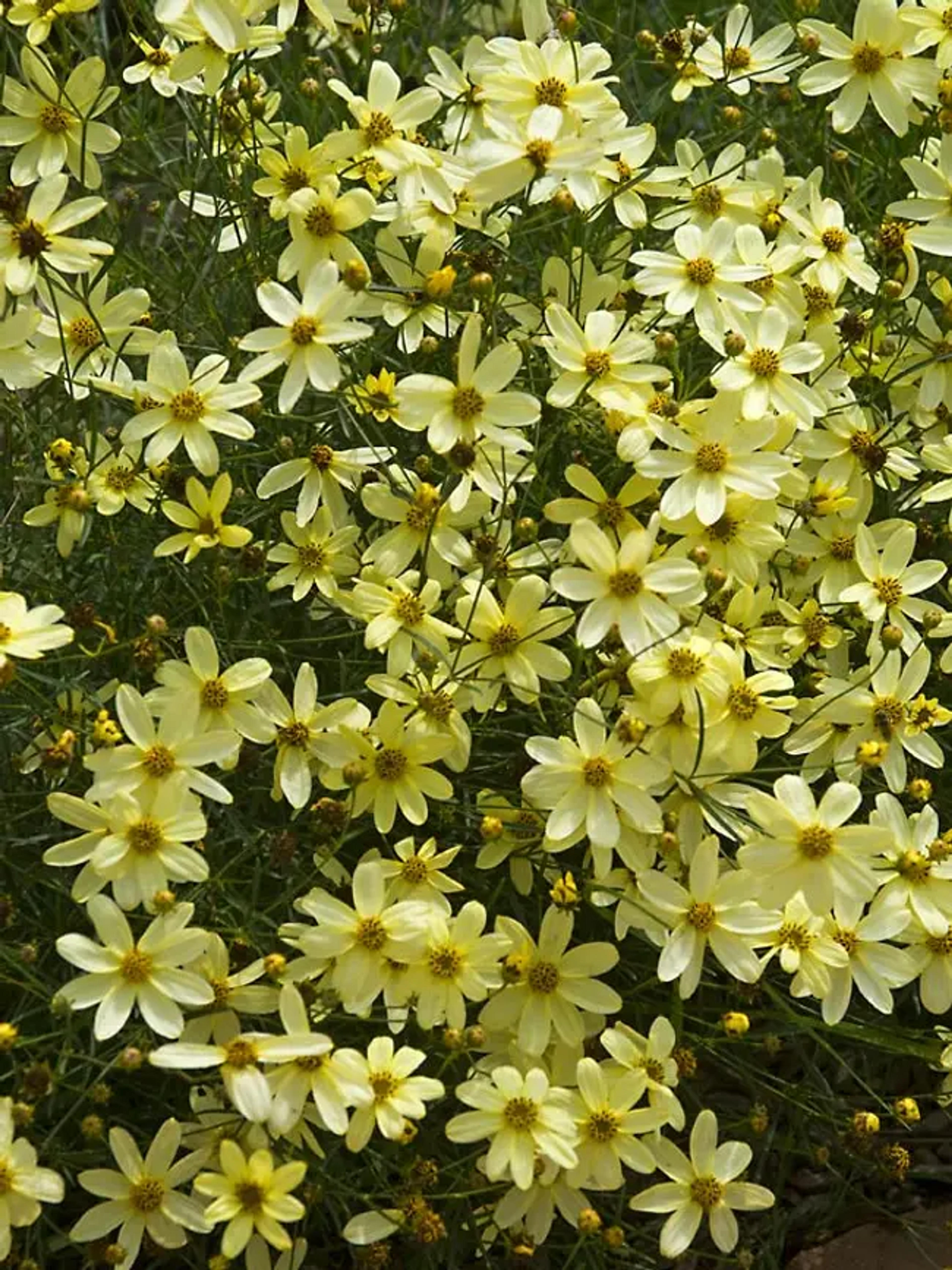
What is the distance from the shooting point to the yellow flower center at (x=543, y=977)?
2162 mm

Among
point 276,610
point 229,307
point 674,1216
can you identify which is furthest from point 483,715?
point 229,307

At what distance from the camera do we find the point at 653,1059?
2.15 meters

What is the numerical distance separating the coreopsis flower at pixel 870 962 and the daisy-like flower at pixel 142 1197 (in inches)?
29.7

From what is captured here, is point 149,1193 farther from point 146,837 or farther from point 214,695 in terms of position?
point 214,695

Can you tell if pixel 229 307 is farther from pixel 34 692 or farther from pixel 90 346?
pixel 34 692

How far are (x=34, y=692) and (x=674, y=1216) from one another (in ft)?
3.14

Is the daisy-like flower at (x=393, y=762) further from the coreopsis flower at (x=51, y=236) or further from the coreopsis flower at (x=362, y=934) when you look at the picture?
the coreopsis flower at (x=51, y=236)

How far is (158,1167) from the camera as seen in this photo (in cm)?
203

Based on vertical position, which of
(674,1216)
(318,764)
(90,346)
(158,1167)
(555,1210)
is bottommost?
(555,1210)

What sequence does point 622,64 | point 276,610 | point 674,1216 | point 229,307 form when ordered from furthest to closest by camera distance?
point 622,64, point 229,307, point 276,610, point 674,1216

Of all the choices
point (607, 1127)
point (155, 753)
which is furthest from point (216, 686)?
point (607, 1127)

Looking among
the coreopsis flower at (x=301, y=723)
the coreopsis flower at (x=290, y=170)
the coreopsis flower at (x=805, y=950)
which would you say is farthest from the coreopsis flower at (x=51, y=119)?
the coreopsis flower at (x=805, y=950)

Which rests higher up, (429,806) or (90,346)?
(90,346)

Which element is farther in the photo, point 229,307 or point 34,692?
point 229,307
